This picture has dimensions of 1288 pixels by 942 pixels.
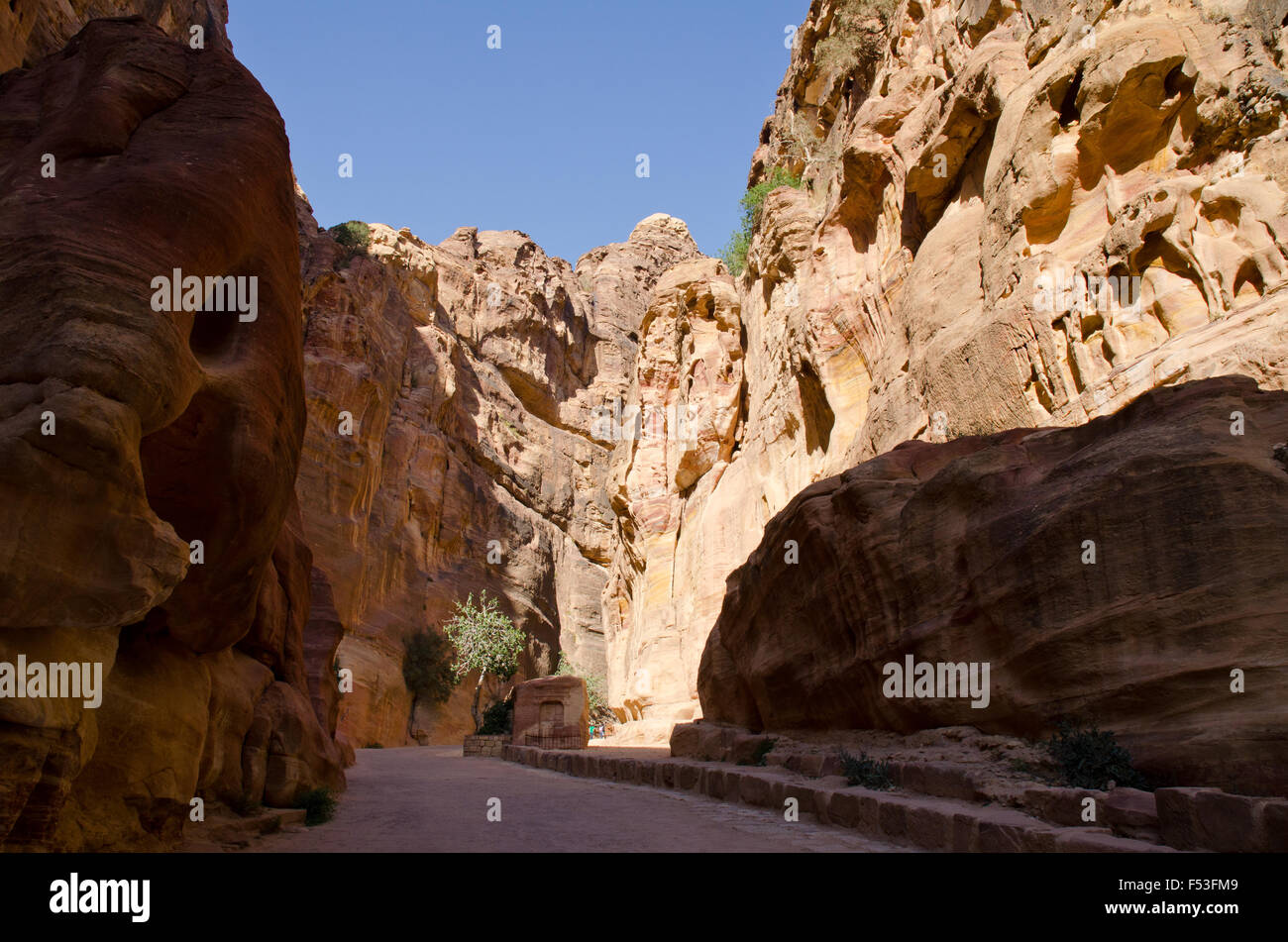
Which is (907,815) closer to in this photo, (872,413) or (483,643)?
(872,413)

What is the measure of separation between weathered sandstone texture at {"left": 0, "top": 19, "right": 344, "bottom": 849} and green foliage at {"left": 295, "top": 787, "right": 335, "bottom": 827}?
27 centimetres

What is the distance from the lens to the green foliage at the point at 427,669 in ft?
158

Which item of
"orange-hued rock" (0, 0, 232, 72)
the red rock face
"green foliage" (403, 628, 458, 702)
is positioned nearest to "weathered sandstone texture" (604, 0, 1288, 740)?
the red rock face

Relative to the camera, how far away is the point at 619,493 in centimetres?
4528

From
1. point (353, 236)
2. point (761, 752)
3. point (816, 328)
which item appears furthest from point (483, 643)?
point (761, 752)

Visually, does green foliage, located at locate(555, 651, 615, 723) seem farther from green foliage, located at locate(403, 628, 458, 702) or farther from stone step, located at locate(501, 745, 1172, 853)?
stone step, located at locate(501, 745, 1172, 853)

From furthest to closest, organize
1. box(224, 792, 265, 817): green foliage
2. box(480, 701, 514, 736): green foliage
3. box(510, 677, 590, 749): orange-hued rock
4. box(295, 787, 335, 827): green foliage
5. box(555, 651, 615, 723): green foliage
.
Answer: box(555, 651, 615, 723): green foliage → box(480, 701, 514, 736): green foliage → box(510, 677, 590, 749): orange-hued rock → box(295, 787, 335, 827): green foliage → box(224, 792, 265, 817): green foliage

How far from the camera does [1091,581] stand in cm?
848

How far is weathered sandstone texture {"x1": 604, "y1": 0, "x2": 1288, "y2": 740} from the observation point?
12578mm

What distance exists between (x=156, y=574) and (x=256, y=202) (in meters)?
→ 4.56

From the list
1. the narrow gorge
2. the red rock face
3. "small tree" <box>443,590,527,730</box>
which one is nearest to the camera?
the narrow gorge

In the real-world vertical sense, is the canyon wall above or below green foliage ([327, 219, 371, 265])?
below
